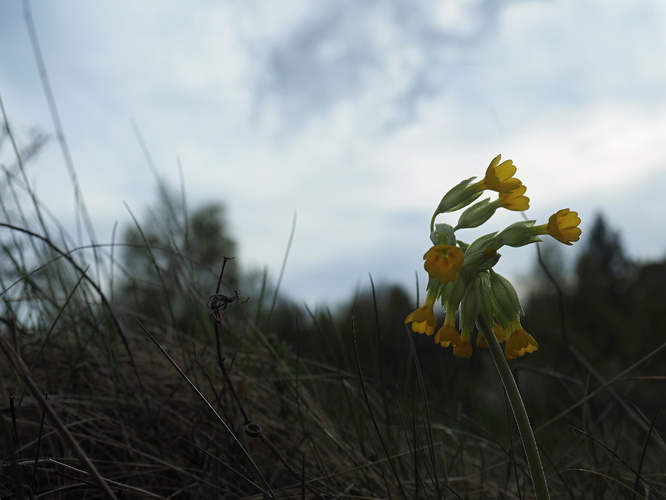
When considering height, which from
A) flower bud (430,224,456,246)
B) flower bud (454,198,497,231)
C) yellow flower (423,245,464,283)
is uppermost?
flower bud (454,198,497,231)

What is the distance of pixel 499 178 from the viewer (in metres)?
1.27

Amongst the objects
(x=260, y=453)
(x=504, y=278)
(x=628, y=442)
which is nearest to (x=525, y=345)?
(x=504, y=278)

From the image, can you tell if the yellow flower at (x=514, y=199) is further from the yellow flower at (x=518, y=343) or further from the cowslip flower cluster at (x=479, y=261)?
the yellow flower at (x=518, y=343)

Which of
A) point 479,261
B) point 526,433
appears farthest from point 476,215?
point 526,433

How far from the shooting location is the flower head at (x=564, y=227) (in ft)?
4.10

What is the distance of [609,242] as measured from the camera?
39844mm

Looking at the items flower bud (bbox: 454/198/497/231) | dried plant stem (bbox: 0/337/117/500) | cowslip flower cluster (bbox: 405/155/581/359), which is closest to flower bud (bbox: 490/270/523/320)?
cowslip flower cluster (bbox: 405/155/581/359)

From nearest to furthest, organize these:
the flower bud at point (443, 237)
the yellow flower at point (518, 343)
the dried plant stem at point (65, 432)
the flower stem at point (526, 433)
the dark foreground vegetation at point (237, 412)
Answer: the dried plant stem at point (65, 432), the flower stem at point (526, 433), the flower bud at point (443, 237), the yellow flower at point (518, 343), the dark foreground vegetation at point (237, 412)

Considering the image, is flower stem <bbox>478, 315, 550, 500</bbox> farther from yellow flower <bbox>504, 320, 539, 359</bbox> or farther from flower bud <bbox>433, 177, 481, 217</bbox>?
flower bud <bbox>433, 177, 481, 217</bbox>

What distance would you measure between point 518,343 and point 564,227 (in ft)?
0.83

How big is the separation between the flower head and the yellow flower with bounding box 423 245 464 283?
239 millimetres

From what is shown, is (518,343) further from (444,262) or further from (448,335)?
(444,262)

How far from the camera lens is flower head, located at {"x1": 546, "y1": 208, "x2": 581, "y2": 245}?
1249 millimetres

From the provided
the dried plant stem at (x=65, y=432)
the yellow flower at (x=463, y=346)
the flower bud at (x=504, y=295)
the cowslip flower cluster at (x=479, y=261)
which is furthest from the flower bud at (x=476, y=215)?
the dried plant stem at (x=65, y=432)
